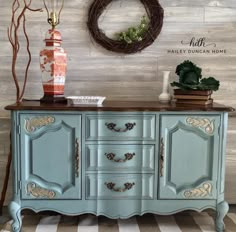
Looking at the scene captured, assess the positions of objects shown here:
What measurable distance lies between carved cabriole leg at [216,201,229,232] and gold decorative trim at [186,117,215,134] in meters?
0.48

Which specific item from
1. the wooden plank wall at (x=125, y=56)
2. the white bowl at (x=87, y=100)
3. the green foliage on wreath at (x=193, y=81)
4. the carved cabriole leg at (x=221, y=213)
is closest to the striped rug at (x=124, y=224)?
the carved cabriole leg at (x=221, y=213)

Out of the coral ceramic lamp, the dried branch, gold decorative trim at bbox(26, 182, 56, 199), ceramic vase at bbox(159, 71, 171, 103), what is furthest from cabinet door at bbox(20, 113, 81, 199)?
ceramic vase at bbox(159, 71, 171, 103)

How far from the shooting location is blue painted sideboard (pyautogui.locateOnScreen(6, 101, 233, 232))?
Result: 2.21 metres

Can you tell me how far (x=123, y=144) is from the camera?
7.32 feet

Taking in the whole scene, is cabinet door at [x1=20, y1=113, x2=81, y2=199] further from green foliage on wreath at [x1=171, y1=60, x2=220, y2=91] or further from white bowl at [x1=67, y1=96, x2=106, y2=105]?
green foliage on wreath at [x1=171, y1=60, x2=220, y2=91]

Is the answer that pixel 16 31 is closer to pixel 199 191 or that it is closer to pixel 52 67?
pixel 52 67

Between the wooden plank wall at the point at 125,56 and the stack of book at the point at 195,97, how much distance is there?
0.36m

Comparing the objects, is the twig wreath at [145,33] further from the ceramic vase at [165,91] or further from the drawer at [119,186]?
the drawer at [119,186]

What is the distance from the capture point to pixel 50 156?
2225 millimetres

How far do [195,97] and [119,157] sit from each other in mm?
641

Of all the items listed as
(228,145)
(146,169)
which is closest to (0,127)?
(146,169)

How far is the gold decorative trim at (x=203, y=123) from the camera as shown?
223 cm

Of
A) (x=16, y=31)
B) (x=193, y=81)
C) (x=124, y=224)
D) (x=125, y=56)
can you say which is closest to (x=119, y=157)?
(x=124, y=224)

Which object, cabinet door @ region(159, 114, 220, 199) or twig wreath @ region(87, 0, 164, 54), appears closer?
cabinet door @ region(159, 114, 220, 199)
